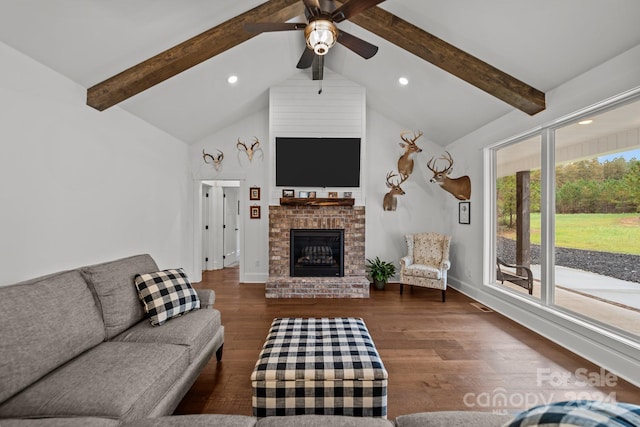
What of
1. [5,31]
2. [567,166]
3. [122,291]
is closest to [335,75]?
[567,166]

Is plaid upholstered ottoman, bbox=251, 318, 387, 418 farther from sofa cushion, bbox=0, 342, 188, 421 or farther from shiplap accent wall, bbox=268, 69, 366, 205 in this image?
shiplap accent wall, bbox=268, 69, 366, 205

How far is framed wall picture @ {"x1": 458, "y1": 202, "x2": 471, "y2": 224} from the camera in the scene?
485cm

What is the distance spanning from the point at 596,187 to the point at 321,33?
299cm

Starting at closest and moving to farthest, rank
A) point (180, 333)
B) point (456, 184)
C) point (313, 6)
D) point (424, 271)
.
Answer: point (180, 333)
point (313, 6)
point (424, 271)
point (456, 184)

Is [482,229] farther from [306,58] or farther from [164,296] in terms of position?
[164,296]

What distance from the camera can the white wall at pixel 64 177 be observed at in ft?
7.28

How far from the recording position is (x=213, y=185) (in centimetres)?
654

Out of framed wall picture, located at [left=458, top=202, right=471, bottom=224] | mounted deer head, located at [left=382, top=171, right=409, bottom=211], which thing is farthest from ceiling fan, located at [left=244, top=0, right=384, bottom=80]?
framed wall picture, located at [left=458, top=202, right=471, bottom=224]

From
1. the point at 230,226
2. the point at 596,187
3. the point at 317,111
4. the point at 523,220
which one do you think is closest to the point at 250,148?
the point at 317,111

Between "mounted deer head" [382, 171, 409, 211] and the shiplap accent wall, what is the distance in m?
0.66

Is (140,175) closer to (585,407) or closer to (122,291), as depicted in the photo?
(122,291)

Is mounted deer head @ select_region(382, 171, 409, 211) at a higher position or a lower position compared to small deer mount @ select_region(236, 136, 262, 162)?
lower

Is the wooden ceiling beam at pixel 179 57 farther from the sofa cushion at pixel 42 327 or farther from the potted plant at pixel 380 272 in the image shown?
the potted plant at pixel 380 272

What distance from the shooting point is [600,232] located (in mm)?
2818
